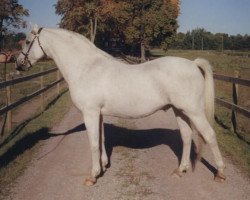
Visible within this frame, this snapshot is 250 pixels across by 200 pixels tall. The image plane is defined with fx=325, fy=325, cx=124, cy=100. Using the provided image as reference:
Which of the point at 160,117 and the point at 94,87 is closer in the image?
the point at 94,87

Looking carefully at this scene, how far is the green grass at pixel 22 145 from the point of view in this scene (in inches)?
202

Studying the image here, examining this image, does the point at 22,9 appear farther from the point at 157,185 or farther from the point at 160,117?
the point at 157,185

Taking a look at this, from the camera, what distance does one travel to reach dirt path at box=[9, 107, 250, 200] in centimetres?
441

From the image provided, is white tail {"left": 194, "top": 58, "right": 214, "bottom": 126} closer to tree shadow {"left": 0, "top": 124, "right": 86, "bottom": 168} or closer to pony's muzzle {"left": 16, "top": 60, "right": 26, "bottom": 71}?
pony's muzzle {"left": 16, "top": 60, "right": 26, "bottom": 71}

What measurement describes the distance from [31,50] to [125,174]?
8.19 ft

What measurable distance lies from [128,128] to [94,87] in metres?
3.71

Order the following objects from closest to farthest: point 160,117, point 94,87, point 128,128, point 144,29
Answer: point 94,87 < point 128,128 < point 160,117 < point 144,29

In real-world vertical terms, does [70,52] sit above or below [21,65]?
above

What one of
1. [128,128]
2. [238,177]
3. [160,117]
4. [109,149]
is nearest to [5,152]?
[109,149]

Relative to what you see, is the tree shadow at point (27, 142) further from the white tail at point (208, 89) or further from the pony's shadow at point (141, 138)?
the white tail at point (208, 89)

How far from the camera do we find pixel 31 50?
5.25 metres

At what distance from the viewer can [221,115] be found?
995 cm

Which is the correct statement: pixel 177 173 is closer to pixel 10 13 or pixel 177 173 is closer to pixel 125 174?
pixel 125 174

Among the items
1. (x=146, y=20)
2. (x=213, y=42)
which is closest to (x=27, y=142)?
(x=146, y=20)
